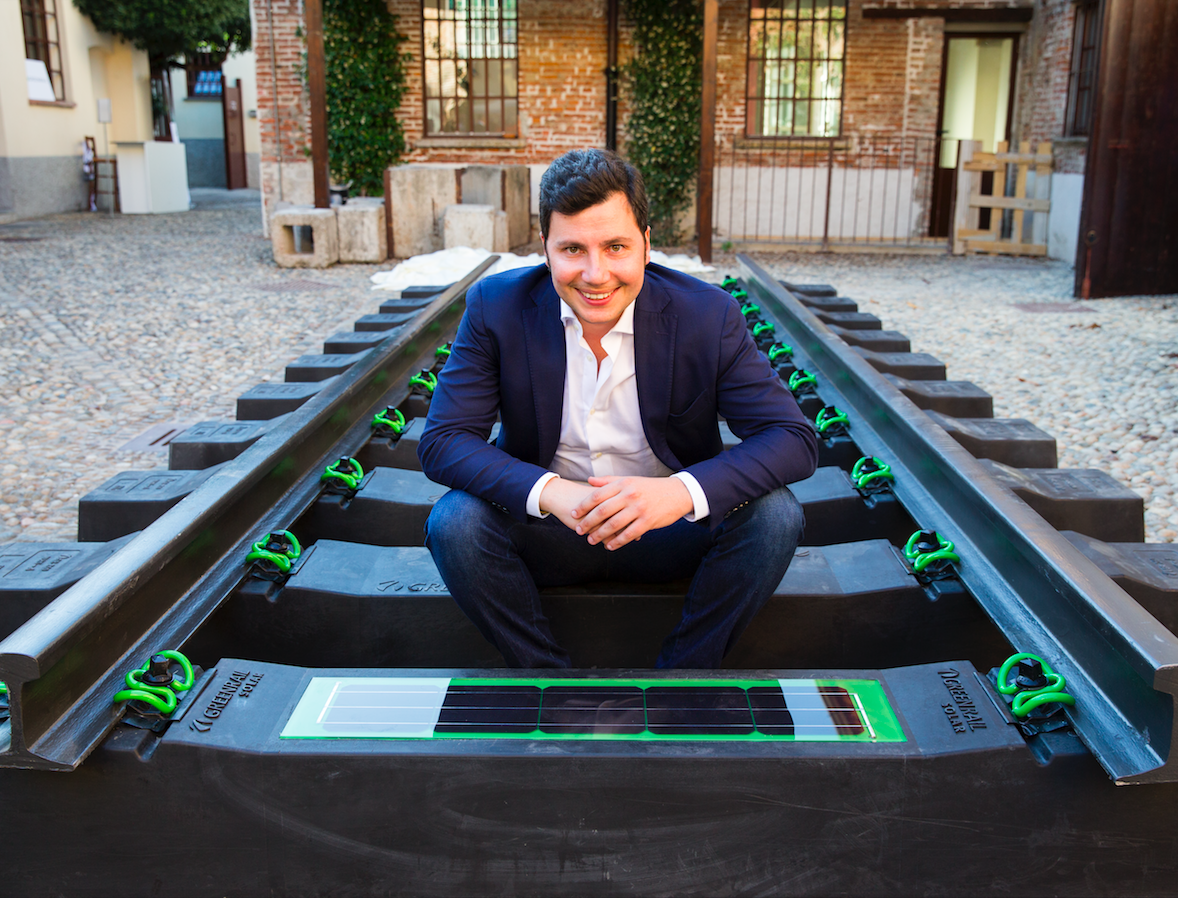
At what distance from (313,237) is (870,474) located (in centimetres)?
890

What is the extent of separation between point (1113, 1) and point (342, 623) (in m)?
8.69

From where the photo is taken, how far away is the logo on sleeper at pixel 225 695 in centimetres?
162

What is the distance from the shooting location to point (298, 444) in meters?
2.93

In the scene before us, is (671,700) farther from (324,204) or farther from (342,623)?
(324,204)

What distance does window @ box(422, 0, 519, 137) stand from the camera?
13305mm

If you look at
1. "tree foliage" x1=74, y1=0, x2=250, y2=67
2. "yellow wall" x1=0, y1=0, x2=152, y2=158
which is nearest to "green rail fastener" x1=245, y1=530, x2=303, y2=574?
"yellow wall" x1=0, y1=0, x2=152, y2=158

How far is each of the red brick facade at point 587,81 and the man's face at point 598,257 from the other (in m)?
11.8

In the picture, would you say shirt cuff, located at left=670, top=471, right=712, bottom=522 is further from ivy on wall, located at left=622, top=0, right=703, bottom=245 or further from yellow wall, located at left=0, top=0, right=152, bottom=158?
yellow wall, located at left=0, top=0, right=152, bottom=158

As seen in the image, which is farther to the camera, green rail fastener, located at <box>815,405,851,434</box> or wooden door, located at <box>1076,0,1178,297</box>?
wooden door, located at <box>1076,0,1178,297</box>

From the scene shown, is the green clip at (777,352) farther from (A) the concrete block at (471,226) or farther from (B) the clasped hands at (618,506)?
(A) the concrete block at (471,226)

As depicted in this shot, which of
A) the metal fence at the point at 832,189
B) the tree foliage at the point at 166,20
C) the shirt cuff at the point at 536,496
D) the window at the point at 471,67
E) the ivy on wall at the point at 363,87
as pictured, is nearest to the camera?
the shirt cuff at the point at 536,496

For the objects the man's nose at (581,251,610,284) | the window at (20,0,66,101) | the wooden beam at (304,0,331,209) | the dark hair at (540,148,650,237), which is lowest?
the man's nose at (581,251,610,284)

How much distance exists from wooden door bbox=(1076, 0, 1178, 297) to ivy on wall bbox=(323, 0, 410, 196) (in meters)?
8.50

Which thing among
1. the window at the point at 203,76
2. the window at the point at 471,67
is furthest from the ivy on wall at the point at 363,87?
the window at the point at 203,76
